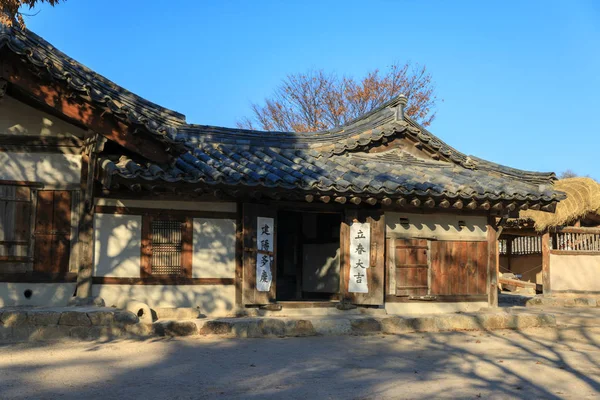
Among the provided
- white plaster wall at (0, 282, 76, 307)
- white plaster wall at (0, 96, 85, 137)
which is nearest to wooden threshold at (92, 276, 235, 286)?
white plaster wall at (0, 282, 76, 307)

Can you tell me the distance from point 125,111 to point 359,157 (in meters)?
6.01

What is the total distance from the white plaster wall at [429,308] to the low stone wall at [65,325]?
5509 millimetres

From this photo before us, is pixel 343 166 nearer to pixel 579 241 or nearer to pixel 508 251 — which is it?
pixel 579 241

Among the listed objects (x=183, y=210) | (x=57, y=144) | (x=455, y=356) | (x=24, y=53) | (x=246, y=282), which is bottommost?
(x=455, y=356)

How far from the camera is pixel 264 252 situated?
42.1 feet

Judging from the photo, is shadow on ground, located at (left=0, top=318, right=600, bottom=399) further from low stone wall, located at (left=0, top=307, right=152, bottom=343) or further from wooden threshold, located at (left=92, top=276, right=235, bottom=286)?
wooden threshold, located at (left=92, top=276, right=235, bottom=286)

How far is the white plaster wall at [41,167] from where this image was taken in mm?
11766

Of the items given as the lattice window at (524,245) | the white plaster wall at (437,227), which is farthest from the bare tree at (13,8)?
the lattice window at (524,245)

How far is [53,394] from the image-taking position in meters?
7.05

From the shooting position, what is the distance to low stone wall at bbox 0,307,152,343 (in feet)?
33.3

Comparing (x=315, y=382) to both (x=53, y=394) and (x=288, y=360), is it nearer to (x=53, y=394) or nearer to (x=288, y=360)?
(x=288, y=360)

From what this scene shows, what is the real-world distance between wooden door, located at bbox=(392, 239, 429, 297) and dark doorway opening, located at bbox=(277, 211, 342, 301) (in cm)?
226

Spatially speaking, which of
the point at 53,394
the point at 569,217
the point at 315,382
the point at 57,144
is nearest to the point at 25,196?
the point at 57,144

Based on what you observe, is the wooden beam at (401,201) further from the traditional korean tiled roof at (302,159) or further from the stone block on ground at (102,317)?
the stone block on ground at (102,317)
